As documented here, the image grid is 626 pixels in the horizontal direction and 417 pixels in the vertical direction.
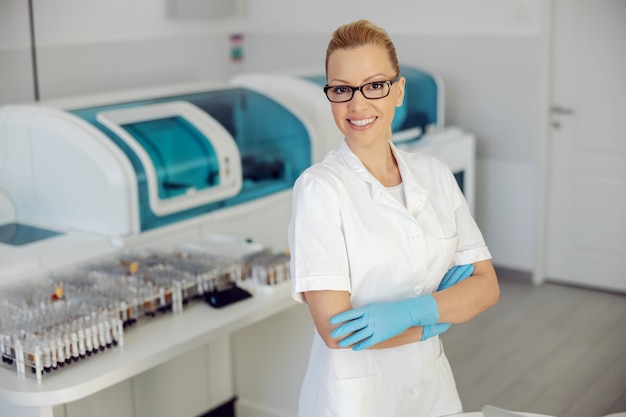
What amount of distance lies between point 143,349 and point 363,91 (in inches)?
40.8

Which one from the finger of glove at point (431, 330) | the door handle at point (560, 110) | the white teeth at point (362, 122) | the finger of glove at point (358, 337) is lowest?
the finger of glove at point (431, 330)

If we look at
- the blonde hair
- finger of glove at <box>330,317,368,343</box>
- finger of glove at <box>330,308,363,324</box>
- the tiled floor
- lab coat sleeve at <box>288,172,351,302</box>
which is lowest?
the tiled floor

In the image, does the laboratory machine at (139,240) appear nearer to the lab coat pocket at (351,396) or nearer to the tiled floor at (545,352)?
the lab coat pocket at (351,396)

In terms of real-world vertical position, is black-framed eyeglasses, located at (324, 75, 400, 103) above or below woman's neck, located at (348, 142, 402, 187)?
above

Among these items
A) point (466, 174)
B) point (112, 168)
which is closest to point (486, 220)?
point (466, 174)

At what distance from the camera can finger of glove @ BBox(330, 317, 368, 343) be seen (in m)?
1.64

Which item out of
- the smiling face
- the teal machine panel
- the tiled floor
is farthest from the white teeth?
the tiled floor

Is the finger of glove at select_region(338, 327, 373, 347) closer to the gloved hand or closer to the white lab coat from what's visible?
the white lab coat

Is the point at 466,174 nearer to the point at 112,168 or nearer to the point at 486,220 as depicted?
the point at 486,220

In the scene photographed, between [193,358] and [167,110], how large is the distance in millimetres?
944

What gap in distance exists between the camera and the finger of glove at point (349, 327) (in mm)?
1640

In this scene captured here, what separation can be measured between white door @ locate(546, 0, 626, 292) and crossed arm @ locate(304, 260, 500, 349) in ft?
10.1

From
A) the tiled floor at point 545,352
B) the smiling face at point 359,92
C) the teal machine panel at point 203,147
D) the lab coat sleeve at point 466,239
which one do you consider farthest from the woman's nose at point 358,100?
the tiled floor at point 545,352

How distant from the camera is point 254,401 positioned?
3297 mm
